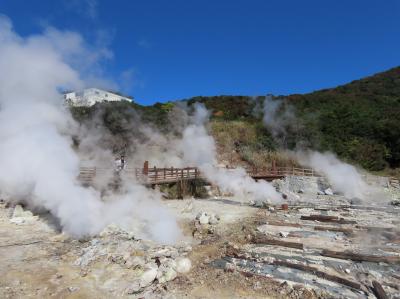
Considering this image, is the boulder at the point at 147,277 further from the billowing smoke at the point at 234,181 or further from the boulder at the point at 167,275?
the billowing smoke at the point at 234,181

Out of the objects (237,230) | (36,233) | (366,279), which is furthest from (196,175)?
(366,279)

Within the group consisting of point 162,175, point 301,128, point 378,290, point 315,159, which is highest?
point 301,128

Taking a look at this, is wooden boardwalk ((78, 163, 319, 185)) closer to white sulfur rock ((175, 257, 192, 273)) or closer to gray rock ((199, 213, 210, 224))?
gray rock ((199, 213, 210, 224))

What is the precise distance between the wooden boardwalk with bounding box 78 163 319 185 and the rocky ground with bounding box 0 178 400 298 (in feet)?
12.6

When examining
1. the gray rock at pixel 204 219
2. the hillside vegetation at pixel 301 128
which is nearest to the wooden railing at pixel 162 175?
the gray rock at pixel 204 219

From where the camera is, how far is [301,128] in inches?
1115

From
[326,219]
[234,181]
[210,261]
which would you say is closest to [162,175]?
[234,181]

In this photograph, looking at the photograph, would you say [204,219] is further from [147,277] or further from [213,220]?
[147,277]

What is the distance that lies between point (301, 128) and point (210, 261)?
2296 centimetres

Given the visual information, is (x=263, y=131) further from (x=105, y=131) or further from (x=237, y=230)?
(x=237, y=230)

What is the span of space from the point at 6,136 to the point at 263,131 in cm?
2270

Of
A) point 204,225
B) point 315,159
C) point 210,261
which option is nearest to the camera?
point 210,261

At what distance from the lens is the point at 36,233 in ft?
30.4

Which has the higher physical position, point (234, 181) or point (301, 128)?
point (301, 128)
